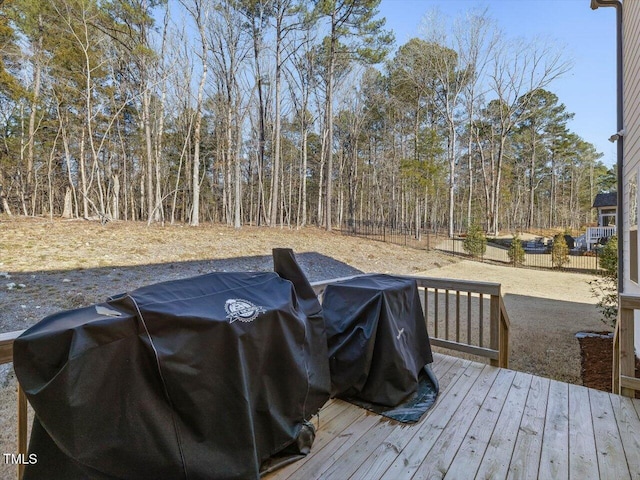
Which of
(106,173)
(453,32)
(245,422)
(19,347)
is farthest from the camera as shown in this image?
(106,173)

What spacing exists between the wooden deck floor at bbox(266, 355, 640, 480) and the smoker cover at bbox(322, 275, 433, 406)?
0.18m

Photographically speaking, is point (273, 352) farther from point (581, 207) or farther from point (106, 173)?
point (581, 207)

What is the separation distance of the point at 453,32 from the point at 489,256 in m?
11.0

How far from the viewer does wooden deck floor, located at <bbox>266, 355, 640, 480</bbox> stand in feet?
5.58

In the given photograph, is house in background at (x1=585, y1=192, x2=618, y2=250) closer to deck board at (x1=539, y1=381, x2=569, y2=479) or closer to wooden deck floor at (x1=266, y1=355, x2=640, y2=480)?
deck board at (x1=539, y1=381, x2=569, y2=479)

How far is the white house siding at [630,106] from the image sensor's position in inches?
143

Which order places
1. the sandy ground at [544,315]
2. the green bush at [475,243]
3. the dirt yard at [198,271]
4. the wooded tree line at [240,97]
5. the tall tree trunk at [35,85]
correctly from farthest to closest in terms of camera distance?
1. the green bush at [475,243]
2. the wooded tree line at [240,97]
3. the tall tree trunk at [35,85]
4. the dirt yard at [198,271]
5. the sandy ground at [544,315]

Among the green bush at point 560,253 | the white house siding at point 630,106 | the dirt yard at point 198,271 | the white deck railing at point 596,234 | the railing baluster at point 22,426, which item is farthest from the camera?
the white deck railing at point 596,234

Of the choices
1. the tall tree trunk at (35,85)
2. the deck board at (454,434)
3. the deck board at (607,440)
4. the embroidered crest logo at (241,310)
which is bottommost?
the deck board at (454,434)

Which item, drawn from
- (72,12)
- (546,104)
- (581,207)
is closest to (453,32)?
(546,104)

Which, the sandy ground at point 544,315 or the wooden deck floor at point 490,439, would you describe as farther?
the sandy ground at point 544,315

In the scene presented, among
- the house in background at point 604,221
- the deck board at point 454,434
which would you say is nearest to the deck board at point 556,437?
the deck board at point 454,434

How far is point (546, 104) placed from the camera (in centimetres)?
2012

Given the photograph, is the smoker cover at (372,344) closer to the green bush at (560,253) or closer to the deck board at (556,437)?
the deck board at (556,437)
